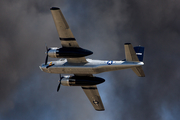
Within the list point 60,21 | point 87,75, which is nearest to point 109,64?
point 87,75

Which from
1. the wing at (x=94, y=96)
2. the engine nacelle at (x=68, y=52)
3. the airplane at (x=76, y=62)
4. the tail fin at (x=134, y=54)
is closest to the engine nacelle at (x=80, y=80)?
the airplane at (x=76, y=62)

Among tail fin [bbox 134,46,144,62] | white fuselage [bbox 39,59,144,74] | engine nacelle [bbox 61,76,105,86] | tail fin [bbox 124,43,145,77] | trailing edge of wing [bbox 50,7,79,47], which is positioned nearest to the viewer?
trailing edge of wing [bbox 50,7,79,47]

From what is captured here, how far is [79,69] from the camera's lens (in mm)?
51969

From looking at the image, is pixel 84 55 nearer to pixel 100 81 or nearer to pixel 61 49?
pixel 61 49

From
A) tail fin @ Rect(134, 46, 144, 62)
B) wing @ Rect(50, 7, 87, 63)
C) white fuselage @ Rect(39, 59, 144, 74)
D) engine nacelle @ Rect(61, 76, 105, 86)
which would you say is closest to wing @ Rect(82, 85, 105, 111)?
engine nacelle @ Rect(61, 76, 105, 86)

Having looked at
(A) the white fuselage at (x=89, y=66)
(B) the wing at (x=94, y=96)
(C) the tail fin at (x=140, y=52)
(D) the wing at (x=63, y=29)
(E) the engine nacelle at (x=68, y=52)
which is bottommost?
(B) the wing at (x=94, y=96)

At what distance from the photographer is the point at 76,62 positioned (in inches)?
2062

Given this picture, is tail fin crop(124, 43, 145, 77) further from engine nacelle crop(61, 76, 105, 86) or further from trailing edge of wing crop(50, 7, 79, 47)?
trailing edge of wing crop(50, 7, 79, 47)

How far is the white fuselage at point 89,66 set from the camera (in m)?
48.9

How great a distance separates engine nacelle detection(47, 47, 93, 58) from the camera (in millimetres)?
48719

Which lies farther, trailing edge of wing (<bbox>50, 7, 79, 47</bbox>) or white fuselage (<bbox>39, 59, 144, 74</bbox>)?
white fuselage (<bbox>39, 59, 144, 74</bbox>)

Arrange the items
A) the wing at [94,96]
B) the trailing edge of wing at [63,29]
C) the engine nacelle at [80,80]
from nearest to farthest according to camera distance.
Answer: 1. the trailing edge of wing at [63,29]
2. the engine nacelle at [80,80]
3. the wing at [94,96]

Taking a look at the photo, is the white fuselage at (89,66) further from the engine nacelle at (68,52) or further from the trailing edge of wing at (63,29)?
the trailing edge of wing at (63,29)

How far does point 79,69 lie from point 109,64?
5.76m
